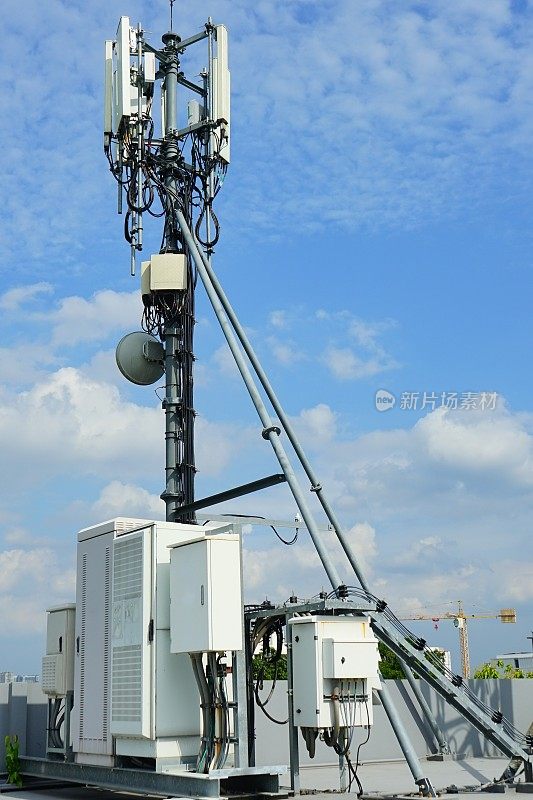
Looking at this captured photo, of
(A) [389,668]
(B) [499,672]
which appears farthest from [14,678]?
(A) [389,668]

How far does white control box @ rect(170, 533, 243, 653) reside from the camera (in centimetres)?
1128

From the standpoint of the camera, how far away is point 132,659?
12211mm

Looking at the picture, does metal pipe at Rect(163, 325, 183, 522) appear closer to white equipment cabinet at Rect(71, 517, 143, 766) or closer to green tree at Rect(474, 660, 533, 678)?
white equipment cabinet at Rect(71, 517, 143, 766)

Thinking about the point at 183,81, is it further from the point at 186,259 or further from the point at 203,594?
the point at 203,594

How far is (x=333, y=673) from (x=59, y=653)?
5.12 metres

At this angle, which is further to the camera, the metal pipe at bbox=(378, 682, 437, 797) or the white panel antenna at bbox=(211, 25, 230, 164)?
the white panel antenna at bbox=(211, 25, 230, 164)

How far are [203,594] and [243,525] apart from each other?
4.29ft

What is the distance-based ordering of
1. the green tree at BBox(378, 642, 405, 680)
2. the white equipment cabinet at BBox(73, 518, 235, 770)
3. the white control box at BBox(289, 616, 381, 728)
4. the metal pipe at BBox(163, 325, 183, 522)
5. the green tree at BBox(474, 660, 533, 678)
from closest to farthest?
the white control box at BBox(289, 616, 381, 728)
the white equipment cabinet at BBox(73, 518, 235, 770)
the metal pipe at BBox(163, 325, 183, 522)
the green tree at BBox(474, 660, 533, 678)
the green tree at BBox(378, 642, 405, 680)

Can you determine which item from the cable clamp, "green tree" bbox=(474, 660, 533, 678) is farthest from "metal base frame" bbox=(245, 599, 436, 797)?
"green tree" bbox=(474, 660, 533, 678)

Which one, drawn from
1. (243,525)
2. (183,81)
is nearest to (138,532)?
(243,525)

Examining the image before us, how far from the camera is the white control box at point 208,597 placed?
444 inches

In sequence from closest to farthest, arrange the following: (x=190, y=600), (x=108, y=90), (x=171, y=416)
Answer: (x=190, y=600)
(x=171, y=416)
(x=108, y=90)

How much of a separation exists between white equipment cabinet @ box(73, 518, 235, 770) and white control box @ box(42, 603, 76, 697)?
1.75 ft

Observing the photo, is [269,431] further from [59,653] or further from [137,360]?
[59,653]
